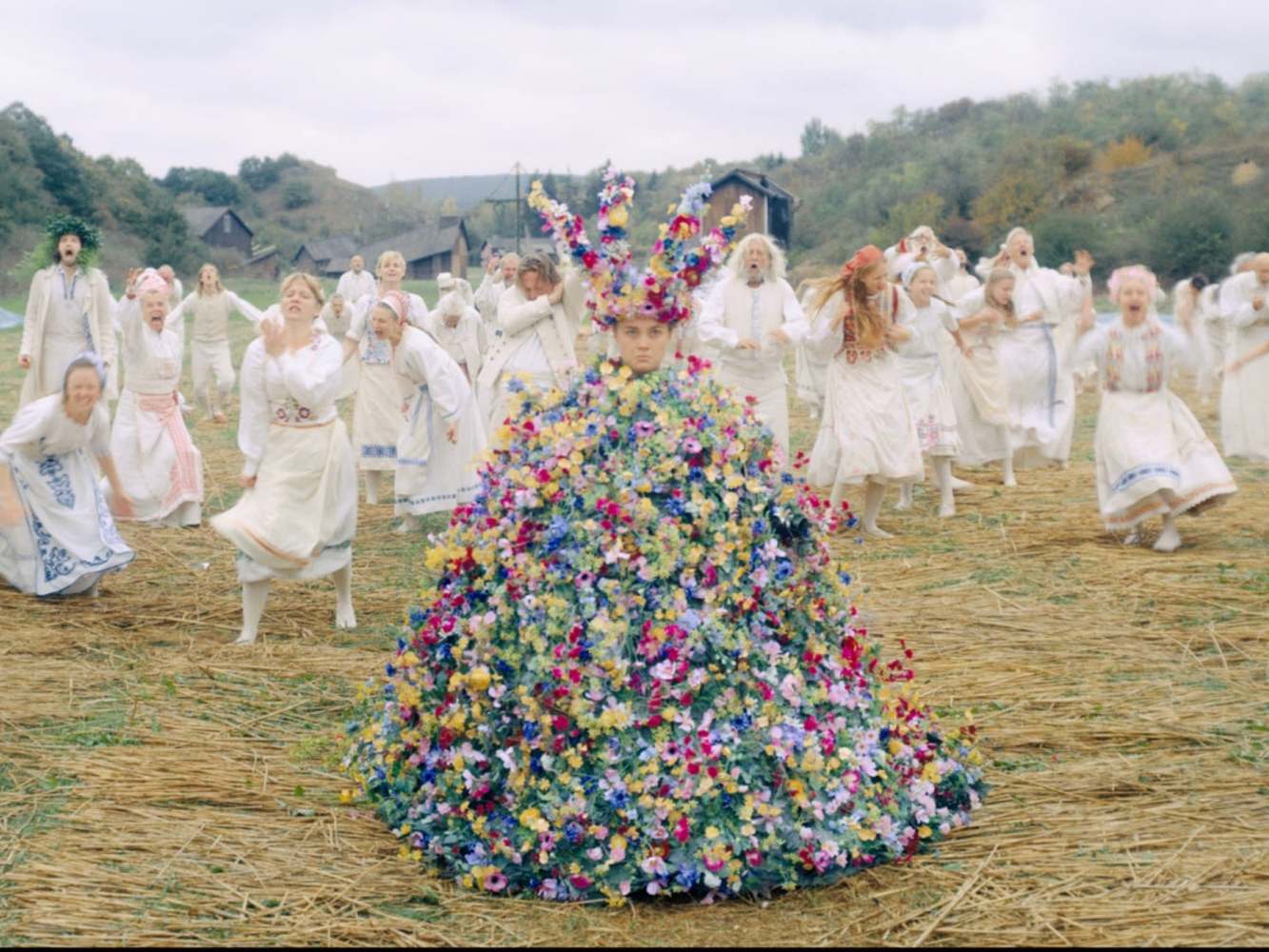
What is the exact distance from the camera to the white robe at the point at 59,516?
809cm

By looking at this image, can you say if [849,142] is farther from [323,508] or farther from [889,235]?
[323,508]

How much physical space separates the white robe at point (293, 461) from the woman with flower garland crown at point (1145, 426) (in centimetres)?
473

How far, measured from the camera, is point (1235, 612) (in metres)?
7.49

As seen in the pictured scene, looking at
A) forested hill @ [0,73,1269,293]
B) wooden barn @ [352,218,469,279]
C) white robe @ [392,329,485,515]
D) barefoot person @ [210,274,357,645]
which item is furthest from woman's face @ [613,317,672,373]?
wooden barn @ [352,218,469,279]

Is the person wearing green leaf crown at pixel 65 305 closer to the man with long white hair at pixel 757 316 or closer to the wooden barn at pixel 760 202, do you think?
the man with long white hair at pixel 757 316

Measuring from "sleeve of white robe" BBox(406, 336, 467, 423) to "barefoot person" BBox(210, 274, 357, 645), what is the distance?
5.89 feet

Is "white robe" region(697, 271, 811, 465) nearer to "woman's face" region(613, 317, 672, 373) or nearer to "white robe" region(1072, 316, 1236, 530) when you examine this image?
"white robe" region(1072, 316, 1236, 530)

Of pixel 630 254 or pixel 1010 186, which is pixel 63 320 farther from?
pixel 1010 186

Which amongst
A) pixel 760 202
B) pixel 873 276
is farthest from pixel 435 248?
pixel 873 276

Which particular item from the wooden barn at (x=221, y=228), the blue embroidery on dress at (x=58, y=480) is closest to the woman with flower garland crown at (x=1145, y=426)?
the blue embroidery on dress at (x=58, y=480)

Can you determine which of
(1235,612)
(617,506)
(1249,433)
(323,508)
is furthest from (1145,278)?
(617,506)

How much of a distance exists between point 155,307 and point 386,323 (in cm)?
279

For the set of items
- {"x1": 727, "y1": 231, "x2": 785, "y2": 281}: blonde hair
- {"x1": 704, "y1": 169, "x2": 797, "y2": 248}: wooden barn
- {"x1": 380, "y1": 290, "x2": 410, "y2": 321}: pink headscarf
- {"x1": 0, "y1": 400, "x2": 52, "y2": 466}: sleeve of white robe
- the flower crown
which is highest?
{"x1": 704, "y1": 169, "x2": 797, "y2": 248}: wooden barn

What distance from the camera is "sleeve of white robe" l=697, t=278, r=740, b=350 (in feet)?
32.8
